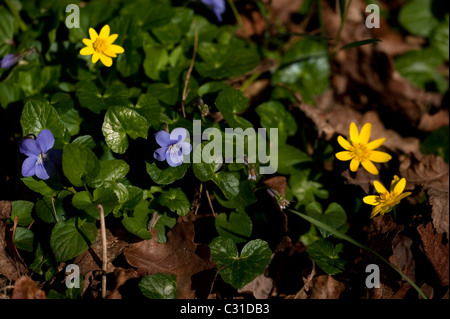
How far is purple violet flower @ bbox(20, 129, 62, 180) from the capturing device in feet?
7.41

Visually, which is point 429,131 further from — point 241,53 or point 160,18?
point 160,18

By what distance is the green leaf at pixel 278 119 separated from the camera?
3066mm

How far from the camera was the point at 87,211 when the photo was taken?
7.27ft

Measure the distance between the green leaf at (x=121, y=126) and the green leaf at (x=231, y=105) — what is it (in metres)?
0.51

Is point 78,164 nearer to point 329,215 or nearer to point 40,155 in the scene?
point 40,155

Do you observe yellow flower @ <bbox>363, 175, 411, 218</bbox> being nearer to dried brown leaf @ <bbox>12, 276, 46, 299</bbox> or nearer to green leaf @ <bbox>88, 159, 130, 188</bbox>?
green leaf @ <bbox>88, 159, 130, 188</bbox>

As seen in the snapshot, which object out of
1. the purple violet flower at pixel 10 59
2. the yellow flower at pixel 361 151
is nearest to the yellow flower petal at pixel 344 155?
the yellow flower at pixel 361 151

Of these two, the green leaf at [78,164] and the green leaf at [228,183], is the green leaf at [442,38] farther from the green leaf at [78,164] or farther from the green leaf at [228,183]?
the green leaf at [78,164]

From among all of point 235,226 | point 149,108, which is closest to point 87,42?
point 149,108

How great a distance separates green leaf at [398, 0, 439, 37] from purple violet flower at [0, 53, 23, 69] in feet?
11.8

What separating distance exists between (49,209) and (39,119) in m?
0.54

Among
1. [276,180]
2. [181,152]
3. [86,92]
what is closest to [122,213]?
[181,152]

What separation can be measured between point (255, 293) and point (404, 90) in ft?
8.69

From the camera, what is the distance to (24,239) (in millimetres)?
2381
